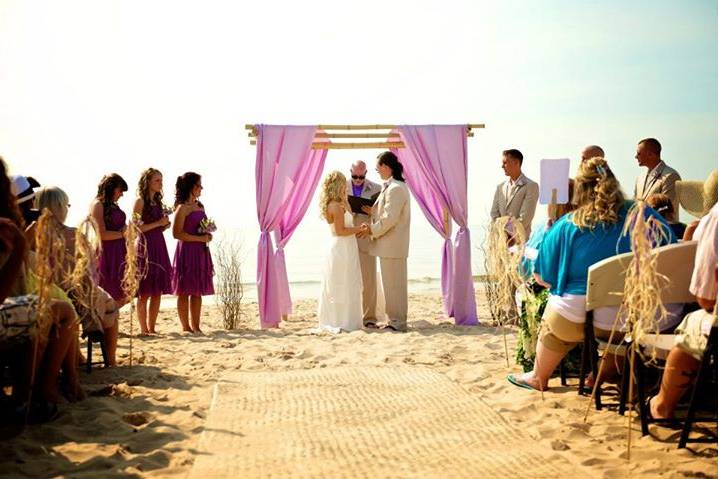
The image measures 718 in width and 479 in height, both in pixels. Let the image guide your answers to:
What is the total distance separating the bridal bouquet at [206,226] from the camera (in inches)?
321

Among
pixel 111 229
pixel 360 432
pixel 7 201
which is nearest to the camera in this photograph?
pixel 7 201

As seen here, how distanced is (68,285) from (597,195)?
3520mm

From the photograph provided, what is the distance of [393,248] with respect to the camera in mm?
8516

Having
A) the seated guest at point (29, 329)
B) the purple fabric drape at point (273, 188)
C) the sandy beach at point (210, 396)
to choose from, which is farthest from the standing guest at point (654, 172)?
the seated guest at point (29, 329)

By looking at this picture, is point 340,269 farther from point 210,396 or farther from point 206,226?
point 210,396

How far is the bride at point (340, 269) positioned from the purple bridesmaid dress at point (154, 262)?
5.60 feet

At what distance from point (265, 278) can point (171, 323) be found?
4.85 ft

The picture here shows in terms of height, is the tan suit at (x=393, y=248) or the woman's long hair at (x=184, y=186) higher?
the woman's long hair at (x=184, y=186)

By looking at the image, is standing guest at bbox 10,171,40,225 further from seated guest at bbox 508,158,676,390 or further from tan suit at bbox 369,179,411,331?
tan suit at bbox 369,179,411,331

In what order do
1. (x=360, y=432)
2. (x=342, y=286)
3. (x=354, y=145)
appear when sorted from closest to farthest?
1. (x=360, y=432)
2. (x=342, y=286)
3. (x=354, y=145)

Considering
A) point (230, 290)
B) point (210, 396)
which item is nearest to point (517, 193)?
point (230, 290)

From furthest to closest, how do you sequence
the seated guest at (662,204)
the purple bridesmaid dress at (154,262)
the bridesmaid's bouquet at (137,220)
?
the purple bridesmaid dress at (154,262) < the bridesmaid's bouquet at (137,220) < the seated guest at (662,204)

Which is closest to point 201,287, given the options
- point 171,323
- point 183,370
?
point 171,323

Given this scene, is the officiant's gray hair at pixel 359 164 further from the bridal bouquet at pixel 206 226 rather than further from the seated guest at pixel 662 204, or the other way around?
the seated guest at pixel 662 204
